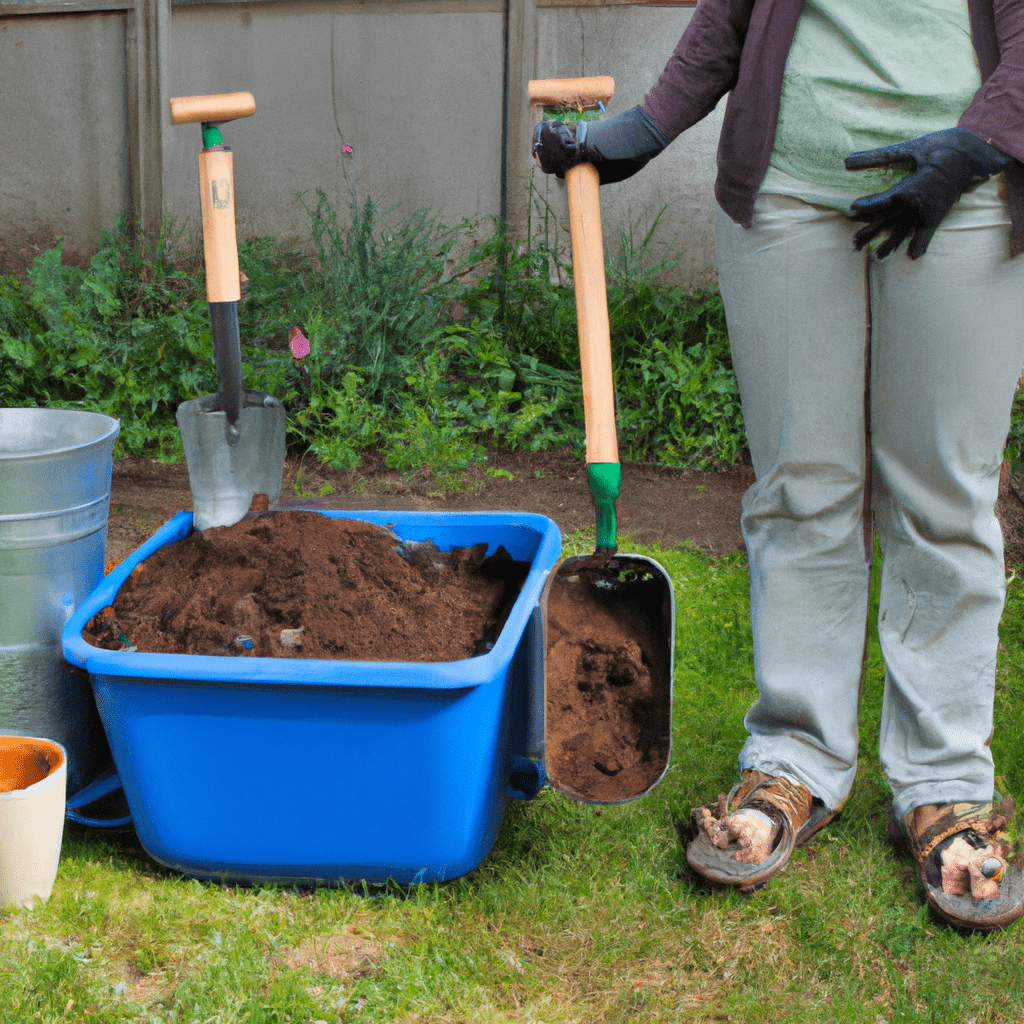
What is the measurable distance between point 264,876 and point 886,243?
134 centimetres

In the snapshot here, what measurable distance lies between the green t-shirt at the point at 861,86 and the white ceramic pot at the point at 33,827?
1415 millimetres

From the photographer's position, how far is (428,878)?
5.54ft

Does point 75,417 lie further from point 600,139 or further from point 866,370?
point 866,370

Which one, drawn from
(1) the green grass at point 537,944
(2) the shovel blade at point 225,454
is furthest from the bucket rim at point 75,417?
(1) the green grass at point 537,944

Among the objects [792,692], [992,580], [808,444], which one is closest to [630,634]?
[792,692]

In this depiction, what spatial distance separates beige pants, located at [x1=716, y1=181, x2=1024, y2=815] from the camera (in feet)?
5.05

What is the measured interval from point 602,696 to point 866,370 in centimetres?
68

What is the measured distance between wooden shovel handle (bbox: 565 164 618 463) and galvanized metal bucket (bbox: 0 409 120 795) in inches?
31.9

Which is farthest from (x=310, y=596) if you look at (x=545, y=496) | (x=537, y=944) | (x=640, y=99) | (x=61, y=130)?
(x=61, y=130)

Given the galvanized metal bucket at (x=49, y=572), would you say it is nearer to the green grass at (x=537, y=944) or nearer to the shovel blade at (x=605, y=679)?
the green grass at (x=537, y=944)

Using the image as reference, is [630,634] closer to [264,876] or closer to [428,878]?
[428,878]

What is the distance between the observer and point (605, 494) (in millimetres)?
1761

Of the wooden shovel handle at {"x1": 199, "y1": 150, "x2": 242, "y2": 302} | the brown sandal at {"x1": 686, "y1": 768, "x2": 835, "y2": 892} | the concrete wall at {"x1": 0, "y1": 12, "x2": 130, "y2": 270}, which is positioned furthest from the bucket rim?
the concrete wall at {"x1": 0, "y1": 12, "x2": 130, "y2": 270}

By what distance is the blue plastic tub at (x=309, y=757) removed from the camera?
1.53m
